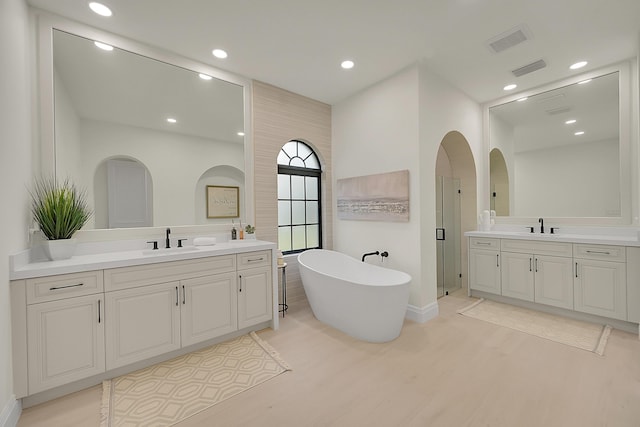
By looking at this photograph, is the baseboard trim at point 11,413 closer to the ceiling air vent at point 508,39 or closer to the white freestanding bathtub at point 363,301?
the white freestanding bathtub at point 363,301

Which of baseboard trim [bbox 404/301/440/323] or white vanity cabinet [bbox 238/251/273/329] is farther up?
white vanity cabinet [bbox 238/251/273/329]

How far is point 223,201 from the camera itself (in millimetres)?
3086

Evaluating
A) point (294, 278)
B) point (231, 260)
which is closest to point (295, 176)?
point (294, 278)

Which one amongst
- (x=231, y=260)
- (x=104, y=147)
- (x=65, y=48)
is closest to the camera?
(x=65, y=48)

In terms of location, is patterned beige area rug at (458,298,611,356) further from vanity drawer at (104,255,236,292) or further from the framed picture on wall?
the framed picture on wall

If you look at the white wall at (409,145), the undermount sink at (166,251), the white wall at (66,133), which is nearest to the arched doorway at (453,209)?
the white wall at (409,145)

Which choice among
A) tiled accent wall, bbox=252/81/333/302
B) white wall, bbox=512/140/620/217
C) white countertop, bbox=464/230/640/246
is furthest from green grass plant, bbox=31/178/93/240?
white wall, bbox=512/140/620/217

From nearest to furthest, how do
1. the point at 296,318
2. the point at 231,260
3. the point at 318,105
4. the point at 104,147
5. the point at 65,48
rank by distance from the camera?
the point at 65,48 < the point at 104,147 < the point at 231,260 < the point at 296,318 < the point at 318,105

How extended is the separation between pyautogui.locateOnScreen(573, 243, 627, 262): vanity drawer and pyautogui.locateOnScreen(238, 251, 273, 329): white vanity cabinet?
339 cm

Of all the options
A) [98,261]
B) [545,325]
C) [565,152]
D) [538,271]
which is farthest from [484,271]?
[98,261]

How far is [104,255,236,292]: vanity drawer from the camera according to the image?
2.01 metres

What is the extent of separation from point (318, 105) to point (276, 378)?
3442 mm

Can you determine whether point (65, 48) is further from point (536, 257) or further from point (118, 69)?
point (536, 257)

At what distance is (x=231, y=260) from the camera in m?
2.58
